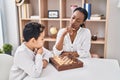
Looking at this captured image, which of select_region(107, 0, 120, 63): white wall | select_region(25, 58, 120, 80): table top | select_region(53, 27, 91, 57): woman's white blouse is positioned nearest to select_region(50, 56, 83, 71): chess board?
select_region(25, 58, 120, 80): table top

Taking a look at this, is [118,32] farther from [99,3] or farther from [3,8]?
[3,8]

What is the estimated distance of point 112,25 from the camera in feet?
8.84

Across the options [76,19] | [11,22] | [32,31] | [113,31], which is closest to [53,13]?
[11,22]

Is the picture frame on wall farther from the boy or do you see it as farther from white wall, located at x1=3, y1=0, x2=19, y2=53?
the boy

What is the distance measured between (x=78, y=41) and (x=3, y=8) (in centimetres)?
161

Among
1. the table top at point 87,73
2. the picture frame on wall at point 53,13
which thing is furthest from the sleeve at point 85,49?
the picture frame on wall at point 53,13

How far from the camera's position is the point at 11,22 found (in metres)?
3.12

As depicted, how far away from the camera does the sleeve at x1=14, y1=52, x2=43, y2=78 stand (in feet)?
4.39

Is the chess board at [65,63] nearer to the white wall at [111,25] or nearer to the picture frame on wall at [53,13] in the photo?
the white wall at [111,25]

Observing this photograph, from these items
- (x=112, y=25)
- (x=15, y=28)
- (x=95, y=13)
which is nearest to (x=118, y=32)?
(x=112, y=25)

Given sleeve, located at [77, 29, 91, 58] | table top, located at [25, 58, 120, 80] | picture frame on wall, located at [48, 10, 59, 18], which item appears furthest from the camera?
picture frame on wall, located at [48, 10, 59, 18]

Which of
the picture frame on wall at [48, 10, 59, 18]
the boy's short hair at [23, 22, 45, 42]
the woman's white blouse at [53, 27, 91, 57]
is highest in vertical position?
the picture frame on wall at [48, 10, 59, 18]

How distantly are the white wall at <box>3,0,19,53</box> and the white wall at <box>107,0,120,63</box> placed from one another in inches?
62.1

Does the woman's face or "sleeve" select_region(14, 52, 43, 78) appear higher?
the woman's face
